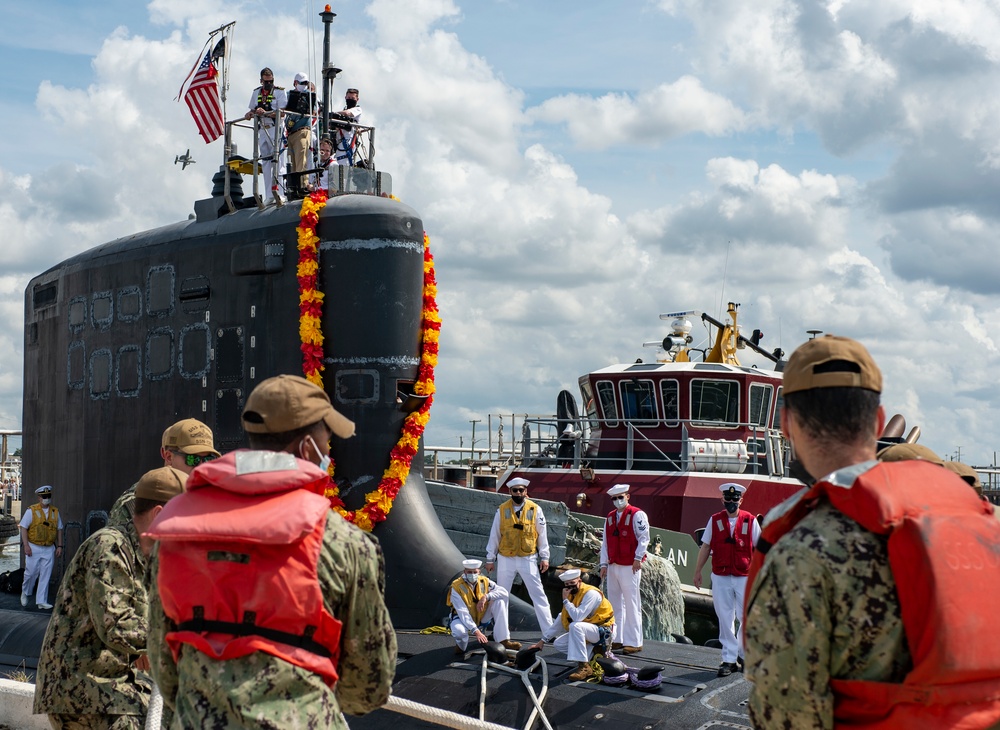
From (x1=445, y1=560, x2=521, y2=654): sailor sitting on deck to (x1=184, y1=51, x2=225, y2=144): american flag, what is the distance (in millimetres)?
6058

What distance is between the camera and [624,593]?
1107cm

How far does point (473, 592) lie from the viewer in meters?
9.17

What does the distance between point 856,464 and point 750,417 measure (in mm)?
25379

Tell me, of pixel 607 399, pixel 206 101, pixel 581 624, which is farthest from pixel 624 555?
pixel 607 399

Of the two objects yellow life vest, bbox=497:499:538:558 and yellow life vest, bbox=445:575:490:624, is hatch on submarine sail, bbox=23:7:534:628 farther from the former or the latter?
yellow life vest, bbox=497:499:538:558

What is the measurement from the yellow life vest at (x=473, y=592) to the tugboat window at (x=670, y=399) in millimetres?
18475

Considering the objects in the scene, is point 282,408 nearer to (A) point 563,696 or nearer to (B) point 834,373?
(B) point 834,373

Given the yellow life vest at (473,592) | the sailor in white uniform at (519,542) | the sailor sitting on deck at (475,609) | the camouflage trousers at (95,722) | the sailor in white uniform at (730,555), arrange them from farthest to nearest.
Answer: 1. the sailor in white uniform at (519,542)
2. the sailor in white uniform at (730,555)
3. the yellow life vest at (473,592)
4. the sailor sitting on deck at (475,609)
5. the camouflage trousers at (95,722)

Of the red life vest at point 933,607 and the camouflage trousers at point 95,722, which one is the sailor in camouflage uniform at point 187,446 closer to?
the camouflage trousers at point 95,722

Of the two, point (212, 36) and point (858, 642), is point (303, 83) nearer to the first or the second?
point (212, 36)

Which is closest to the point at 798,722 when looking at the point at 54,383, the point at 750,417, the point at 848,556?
the point at 848,556

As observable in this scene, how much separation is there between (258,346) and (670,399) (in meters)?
18.9

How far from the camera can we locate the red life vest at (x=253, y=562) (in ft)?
10.2

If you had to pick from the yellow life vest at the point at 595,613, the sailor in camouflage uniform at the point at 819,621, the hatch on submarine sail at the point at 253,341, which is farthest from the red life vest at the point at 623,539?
the sailor in camouflage uniform at the point at 819,621
